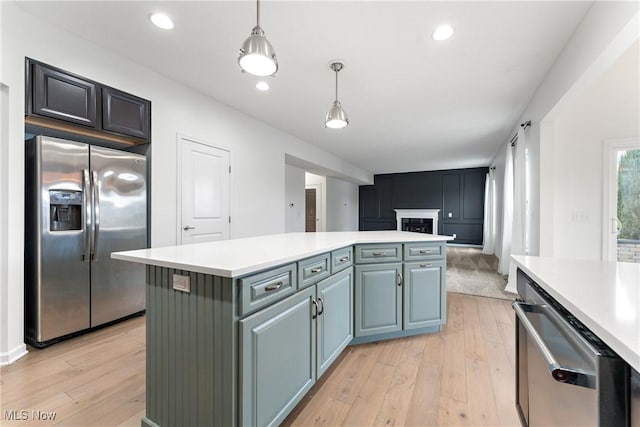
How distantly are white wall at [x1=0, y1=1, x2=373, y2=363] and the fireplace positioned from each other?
5.23 meters

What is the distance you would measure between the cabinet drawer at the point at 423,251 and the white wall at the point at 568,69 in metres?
1.44

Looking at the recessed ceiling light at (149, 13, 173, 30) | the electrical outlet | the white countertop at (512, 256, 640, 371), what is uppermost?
the recessed ceiling light at (149, 13, 173, 30)

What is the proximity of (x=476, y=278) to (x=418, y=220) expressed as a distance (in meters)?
5.02

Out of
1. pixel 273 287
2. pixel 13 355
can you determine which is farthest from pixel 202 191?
pixel 273 287

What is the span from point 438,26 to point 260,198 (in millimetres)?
3117

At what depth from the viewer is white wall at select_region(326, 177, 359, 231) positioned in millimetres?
8625

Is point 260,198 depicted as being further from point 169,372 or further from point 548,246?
point 548,246

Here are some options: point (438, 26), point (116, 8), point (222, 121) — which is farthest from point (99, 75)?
point (438, 26)

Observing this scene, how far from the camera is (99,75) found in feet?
8.16

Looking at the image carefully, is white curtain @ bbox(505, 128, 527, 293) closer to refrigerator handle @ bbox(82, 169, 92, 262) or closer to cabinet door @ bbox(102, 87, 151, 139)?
cabinet door @ bbox(102, 87, 151, 139)

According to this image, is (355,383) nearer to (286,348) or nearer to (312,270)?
(286,348)

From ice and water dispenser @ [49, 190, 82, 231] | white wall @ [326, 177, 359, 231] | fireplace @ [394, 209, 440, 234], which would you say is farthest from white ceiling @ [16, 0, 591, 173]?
fireplace @ [394, 209, 440, 234]

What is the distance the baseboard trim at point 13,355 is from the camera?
1982mm

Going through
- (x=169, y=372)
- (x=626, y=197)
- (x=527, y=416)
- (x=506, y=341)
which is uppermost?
(x=626, y=197)
